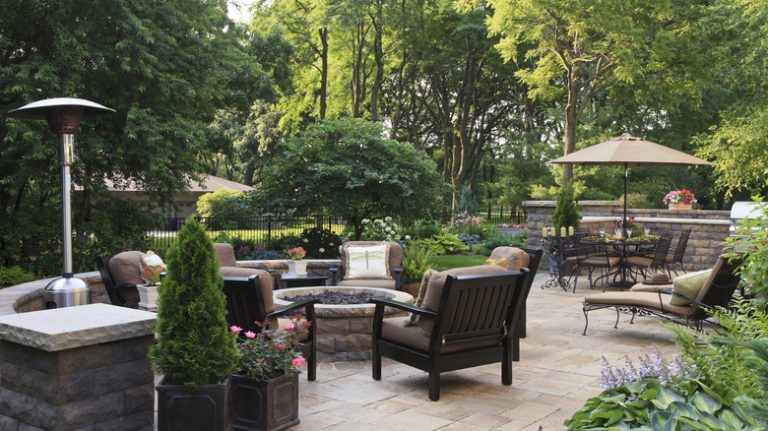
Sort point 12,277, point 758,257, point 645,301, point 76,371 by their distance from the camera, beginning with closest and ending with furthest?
1. point 76,371
2. point 758,257
3. point 645,301
4. point 12,277

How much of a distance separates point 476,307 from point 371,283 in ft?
11.0

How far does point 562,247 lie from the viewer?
1099cm

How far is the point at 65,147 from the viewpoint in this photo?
5633 mm

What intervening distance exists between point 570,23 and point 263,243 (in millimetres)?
9264

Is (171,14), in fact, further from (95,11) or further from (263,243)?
(263,243)

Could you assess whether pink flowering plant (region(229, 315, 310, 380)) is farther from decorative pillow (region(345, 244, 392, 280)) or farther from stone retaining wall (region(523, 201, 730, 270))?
stone retaining wall (region(523, 201, 730, 270))

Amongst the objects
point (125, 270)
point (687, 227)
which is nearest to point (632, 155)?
point (687, 227)

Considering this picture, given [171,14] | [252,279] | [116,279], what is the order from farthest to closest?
[171,14], [116,279], [252,279]

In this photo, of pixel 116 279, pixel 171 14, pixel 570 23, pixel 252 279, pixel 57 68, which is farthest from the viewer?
pixel 570 23

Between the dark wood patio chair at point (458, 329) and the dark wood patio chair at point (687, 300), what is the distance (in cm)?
204

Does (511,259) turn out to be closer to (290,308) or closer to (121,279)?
(290,308)

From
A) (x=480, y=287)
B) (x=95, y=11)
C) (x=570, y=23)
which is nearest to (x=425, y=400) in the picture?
(x=480, y=287)

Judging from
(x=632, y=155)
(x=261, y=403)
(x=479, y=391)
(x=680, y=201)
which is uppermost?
(x=632, y=155)

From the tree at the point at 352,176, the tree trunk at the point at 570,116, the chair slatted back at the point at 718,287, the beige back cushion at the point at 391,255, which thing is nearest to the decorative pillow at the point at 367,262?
the beige back cushion at the point at 391,255
